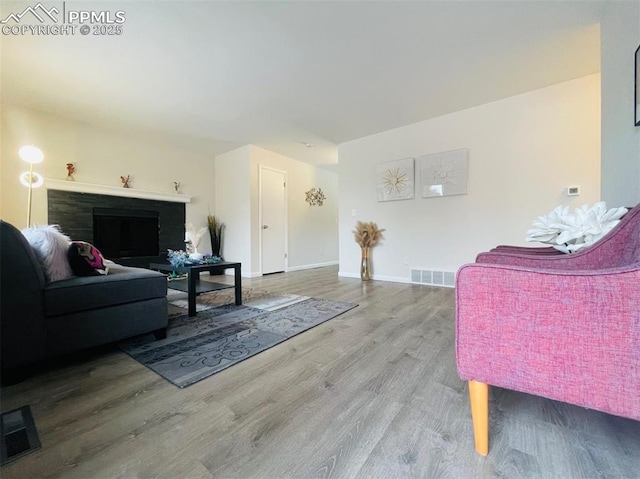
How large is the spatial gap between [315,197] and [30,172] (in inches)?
178

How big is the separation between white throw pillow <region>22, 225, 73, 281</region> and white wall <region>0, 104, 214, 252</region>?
266 cm

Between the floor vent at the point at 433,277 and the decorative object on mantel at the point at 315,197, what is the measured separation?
297 centimetres

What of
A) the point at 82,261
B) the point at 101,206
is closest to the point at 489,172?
the point at 82,261

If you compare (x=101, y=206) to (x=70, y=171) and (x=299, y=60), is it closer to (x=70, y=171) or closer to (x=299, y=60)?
(x=70, y=171)

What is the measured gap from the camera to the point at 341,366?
1484 mm

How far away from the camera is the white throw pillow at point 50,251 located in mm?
1479

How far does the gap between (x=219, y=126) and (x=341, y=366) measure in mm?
3763

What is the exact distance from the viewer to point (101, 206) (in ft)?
12.8

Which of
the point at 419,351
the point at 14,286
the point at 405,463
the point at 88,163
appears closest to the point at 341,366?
the point at 419,351

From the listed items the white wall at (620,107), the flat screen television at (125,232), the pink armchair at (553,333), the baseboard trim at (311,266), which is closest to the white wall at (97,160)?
the flat screen television at (125,232)

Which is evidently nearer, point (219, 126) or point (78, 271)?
point (78, 271)

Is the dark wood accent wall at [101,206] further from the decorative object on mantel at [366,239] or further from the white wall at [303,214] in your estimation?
the decorative object on mantel at [366,239]

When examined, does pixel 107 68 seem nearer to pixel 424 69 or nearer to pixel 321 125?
pixel 321 125

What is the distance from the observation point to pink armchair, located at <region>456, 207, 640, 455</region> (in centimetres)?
65
